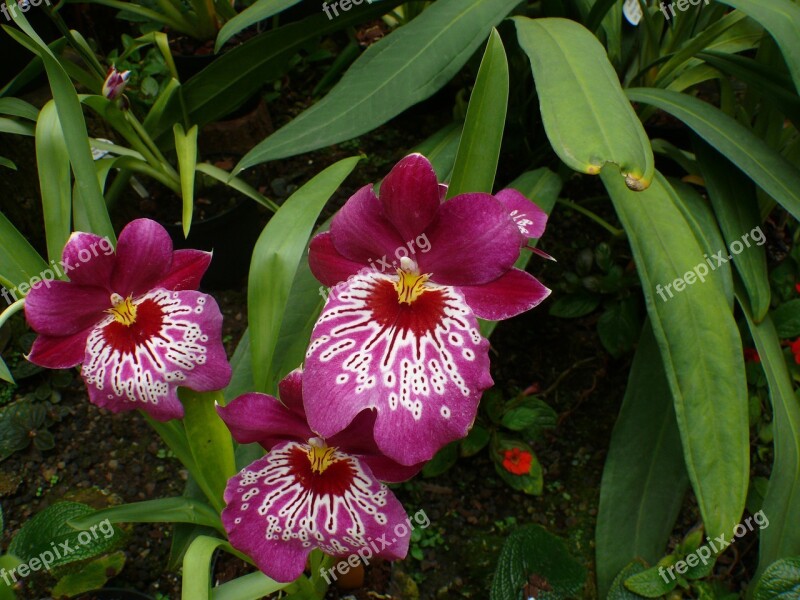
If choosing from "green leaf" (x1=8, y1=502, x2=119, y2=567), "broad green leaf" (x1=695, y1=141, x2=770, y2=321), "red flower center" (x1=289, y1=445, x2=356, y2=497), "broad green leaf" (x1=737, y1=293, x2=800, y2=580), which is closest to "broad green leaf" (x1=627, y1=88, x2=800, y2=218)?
"broad green leaf" (x1=695, y1=141, x2=770, y2=321)

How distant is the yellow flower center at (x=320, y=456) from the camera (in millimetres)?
808

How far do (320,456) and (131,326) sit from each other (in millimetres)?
287

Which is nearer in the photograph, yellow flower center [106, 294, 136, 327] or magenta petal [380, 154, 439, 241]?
magenta petal [380, 154, 439, 241]

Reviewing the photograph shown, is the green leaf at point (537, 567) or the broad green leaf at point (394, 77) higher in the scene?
the broad green leaf at point (394, 77)

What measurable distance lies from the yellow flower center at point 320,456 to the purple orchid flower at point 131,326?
0.48 feet

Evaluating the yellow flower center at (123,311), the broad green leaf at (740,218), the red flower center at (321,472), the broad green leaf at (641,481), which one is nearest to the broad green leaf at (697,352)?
the broad green leaf at (740,218)

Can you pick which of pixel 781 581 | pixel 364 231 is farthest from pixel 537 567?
pixel 364 231

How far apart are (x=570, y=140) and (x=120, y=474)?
1.26 m

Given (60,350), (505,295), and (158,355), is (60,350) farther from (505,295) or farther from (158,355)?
(505,295)

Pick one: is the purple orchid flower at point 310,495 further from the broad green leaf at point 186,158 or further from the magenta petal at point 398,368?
the broad green leaf at point 186,158

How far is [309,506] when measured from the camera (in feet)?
2.69

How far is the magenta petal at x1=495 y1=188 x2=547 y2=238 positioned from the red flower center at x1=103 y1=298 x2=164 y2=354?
0.46 metres

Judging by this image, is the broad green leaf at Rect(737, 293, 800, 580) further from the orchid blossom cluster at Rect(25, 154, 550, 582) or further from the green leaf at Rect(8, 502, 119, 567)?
the green leaf at Rect(8, 502, 119, 567)

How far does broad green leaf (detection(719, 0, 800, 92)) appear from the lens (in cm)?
113
